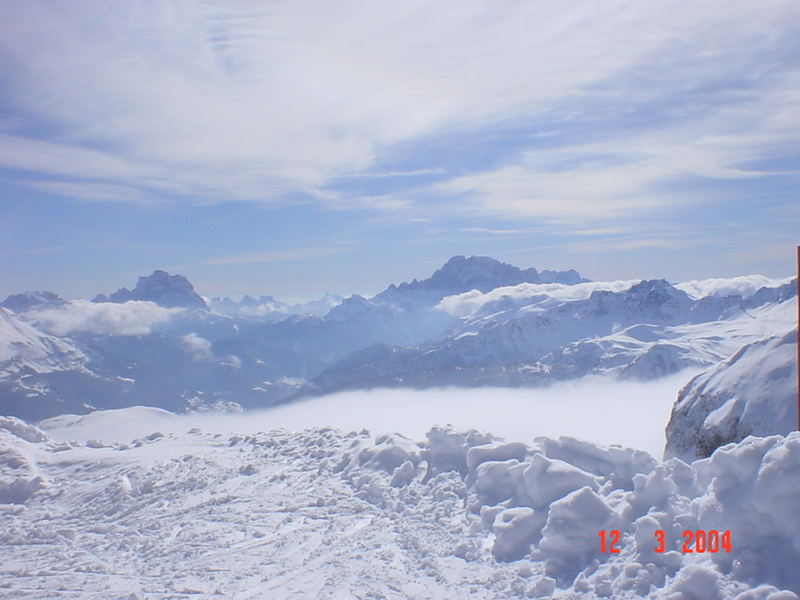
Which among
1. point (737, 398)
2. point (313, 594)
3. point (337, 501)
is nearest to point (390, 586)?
point (313, 594)

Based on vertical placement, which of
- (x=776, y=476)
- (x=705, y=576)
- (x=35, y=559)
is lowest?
(x=35, y=559)

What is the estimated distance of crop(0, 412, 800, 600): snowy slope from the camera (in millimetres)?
9742

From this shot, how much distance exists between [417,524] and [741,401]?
8.58m

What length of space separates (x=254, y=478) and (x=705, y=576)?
13.3 metres

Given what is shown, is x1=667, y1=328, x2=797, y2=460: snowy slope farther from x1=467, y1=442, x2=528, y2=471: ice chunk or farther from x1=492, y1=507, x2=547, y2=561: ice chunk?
x1=492, y1=507, x2=547, y2=561: ice chunk

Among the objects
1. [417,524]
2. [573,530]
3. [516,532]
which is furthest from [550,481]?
[417,524]

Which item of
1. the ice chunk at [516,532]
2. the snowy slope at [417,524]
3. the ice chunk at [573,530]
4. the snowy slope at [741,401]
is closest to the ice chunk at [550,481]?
the snowy slope at [417,524]

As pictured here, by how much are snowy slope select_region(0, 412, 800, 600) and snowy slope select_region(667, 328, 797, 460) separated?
3.44 metres

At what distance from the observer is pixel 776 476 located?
31.9 feet

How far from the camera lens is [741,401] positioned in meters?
15.4

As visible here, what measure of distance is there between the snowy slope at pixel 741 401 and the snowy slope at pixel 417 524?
3.44 meters

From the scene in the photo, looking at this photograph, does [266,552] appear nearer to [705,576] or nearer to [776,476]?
[705,576]
